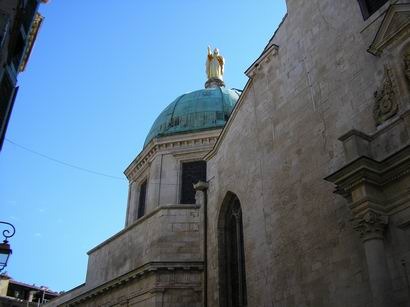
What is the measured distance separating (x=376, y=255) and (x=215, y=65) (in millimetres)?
23831

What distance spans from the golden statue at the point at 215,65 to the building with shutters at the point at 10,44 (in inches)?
786

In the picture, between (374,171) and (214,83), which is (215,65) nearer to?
(214,83)

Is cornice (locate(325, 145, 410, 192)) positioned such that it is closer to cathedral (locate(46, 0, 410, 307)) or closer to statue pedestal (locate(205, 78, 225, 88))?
cathedral (locate(46, 0, 410, 307))

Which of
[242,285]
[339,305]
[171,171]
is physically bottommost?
[339,305]

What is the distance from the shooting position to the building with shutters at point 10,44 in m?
9.52

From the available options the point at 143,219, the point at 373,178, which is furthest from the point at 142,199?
the point at 373,178

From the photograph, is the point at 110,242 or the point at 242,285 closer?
the point at 242,285

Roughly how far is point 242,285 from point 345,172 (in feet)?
19.0

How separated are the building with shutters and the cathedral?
23.0 ft

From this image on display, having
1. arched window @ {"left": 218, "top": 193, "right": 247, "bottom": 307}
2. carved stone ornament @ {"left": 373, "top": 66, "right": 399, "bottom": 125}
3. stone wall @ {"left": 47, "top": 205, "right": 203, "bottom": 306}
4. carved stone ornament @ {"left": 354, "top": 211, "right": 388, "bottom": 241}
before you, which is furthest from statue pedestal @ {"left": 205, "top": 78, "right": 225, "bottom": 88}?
carved stone ornament @ {"left": 354, "top": 211, "right": 388, "bottom": 241}

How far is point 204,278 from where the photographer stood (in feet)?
51.2

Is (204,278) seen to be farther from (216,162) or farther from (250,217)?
(216,162)

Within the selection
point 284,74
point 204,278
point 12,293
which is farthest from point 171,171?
point 12,293

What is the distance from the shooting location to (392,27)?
11164mm
